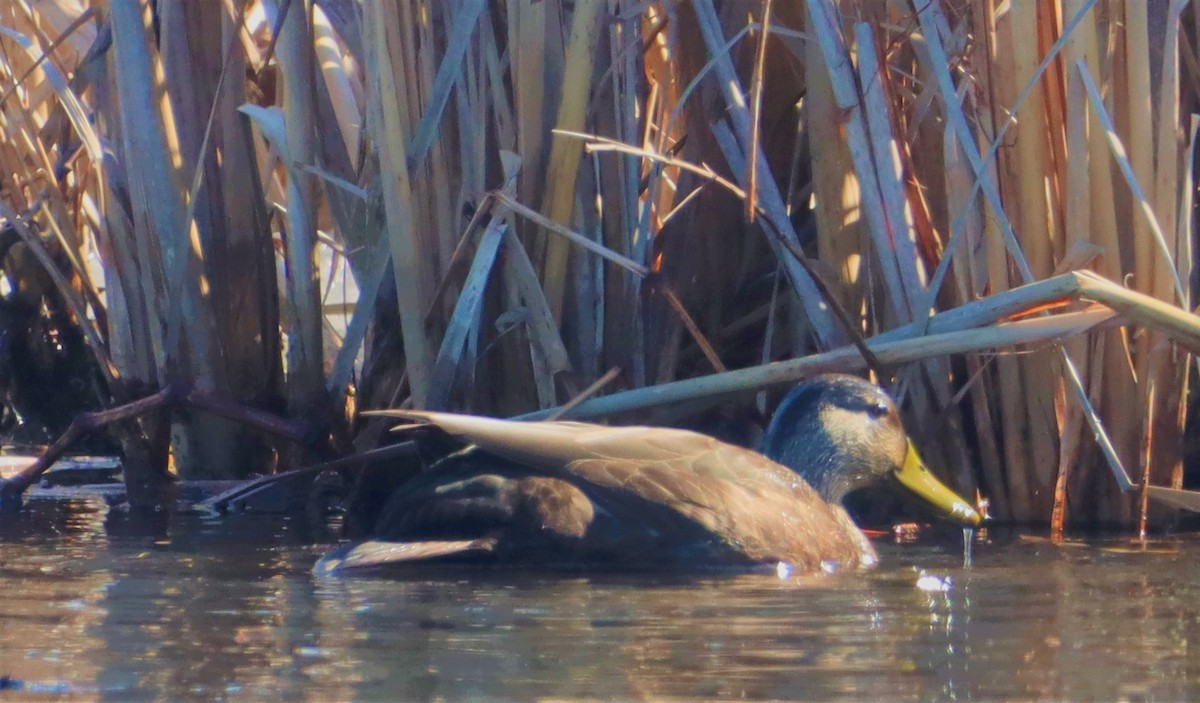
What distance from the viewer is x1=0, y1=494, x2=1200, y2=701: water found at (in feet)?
8.75

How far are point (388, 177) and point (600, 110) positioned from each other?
601 millimetres

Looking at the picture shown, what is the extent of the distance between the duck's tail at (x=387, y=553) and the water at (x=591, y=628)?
0.16 ft

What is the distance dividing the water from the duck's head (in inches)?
12.9

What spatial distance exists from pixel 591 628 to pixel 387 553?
83cm

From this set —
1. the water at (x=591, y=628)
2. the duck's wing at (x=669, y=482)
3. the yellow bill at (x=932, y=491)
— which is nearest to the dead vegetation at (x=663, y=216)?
the yellow bill at (x=932, y=491)

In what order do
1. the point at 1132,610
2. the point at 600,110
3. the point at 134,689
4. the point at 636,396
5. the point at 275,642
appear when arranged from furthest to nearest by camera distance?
1. the point at 600,110
2. the point at 636,396
3. the point at 1132,610
4. the point at 275,642
5. the point at 134,689

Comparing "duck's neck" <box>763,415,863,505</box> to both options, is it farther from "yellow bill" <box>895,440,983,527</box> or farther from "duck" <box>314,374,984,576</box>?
"duck" <box>314,374,984,576</box>

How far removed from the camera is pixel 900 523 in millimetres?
5152

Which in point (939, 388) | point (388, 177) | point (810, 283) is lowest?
point (939, 388)

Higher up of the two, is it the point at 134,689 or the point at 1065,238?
the point at 1065,238

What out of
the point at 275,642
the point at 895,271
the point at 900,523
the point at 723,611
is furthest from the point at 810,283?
the point at 275,642

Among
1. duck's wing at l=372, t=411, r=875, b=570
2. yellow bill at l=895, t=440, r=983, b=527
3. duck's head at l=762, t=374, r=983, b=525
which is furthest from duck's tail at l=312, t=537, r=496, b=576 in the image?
yellow bill at l=895, t=440, r=983, b=527

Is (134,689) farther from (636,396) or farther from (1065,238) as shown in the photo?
(1065,238)

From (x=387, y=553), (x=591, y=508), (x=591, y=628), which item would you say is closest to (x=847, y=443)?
(x=591, y=508)
